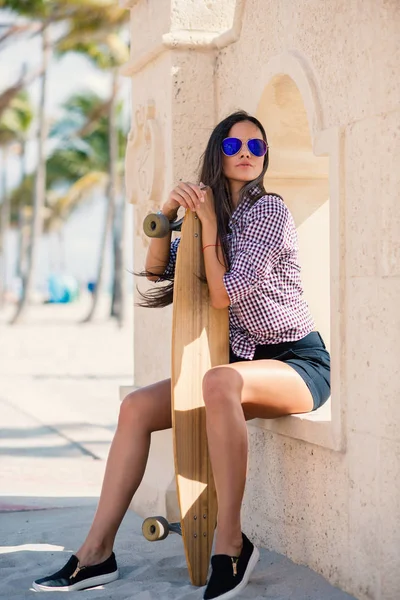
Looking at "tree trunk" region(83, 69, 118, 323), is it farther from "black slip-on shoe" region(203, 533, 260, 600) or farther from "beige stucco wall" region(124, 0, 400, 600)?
"black slip-on shoe" region(203, 533, 260, 600)

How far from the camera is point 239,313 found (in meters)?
3.77

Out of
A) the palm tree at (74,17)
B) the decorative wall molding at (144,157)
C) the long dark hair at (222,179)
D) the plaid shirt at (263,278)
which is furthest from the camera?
the palm tree at (74,17)

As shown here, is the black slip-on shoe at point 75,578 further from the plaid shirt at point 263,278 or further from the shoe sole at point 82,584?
the plaid shirt at point 263,278

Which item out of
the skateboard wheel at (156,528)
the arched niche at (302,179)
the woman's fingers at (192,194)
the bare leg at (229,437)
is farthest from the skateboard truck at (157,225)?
the skateboard wheel at (156,528)

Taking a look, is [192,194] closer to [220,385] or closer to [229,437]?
[220,385]

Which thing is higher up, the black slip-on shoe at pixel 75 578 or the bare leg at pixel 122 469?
the bare leg at pixel 122 469

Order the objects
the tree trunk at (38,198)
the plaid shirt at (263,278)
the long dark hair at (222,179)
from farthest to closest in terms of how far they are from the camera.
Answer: the tree trunk at (38,198) < the long dark hair at (222,179) < the plaid shirt at (263,278)

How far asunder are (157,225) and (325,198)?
1.17 metres

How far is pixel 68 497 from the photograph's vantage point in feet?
18.3

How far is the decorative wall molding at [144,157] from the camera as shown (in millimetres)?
4801

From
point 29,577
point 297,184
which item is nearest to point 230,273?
point 297,184

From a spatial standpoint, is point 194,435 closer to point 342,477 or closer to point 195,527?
point 195,527

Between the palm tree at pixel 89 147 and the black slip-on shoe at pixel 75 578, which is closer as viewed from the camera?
the black slip-on shoe at pixel 75 578

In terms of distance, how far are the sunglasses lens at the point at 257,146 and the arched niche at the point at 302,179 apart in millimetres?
438
